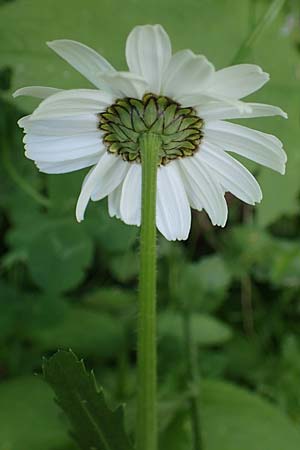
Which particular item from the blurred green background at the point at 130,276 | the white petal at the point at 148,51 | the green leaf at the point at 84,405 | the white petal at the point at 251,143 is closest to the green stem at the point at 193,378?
the blurred green background at the point at 130,276

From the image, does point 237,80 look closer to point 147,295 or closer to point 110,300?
point 147,295

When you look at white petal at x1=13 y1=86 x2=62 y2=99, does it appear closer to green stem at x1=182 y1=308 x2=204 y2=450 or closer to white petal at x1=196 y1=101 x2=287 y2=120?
white petal at x1=196 y1=101 x2=287 y2=120

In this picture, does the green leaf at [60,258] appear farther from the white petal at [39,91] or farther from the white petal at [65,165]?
the white petal at [39,91]

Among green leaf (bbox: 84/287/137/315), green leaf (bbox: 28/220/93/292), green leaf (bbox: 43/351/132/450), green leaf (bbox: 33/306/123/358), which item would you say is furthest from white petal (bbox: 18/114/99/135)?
green leaf (bbox: 84/287/137/315)

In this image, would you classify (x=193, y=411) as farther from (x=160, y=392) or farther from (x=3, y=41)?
(x=3, y=41)

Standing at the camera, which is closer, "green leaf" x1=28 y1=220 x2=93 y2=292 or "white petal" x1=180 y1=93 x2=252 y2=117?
"white petal" x1=180 y1=93 x2=252 y2=117
